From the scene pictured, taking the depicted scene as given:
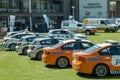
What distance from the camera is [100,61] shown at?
15547mm

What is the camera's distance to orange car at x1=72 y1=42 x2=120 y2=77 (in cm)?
1546

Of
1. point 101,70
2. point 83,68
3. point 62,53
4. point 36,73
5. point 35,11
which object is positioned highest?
point 35,11

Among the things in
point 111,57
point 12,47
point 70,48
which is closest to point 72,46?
point 70,48

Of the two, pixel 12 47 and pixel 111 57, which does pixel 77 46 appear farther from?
pixel 12 47

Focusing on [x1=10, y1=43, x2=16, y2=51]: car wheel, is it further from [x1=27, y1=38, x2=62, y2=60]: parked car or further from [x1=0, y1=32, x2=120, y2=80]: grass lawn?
[x1=0, y1=32, x2=120, y2=80]: grass lawn

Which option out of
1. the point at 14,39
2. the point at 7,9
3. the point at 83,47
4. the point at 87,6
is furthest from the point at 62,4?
the point at 83,47

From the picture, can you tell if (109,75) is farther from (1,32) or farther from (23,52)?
(1,32)

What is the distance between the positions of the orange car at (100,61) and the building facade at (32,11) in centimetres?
4818

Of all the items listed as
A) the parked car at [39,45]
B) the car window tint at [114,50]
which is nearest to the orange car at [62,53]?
the car window tint at [114,50]

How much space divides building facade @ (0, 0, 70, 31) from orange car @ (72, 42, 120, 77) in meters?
48.2

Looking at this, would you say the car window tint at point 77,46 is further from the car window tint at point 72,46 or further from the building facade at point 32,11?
the building facade at point 32,11

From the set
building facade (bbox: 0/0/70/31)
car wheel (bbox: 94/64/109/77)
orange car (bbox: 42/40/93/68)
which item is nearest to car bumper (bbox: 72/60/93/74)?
car wheel (bbox: 94/64/109/77)

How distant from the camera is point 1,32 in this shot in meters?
49.2

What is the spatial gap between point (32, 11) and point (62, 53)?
2137 inches
